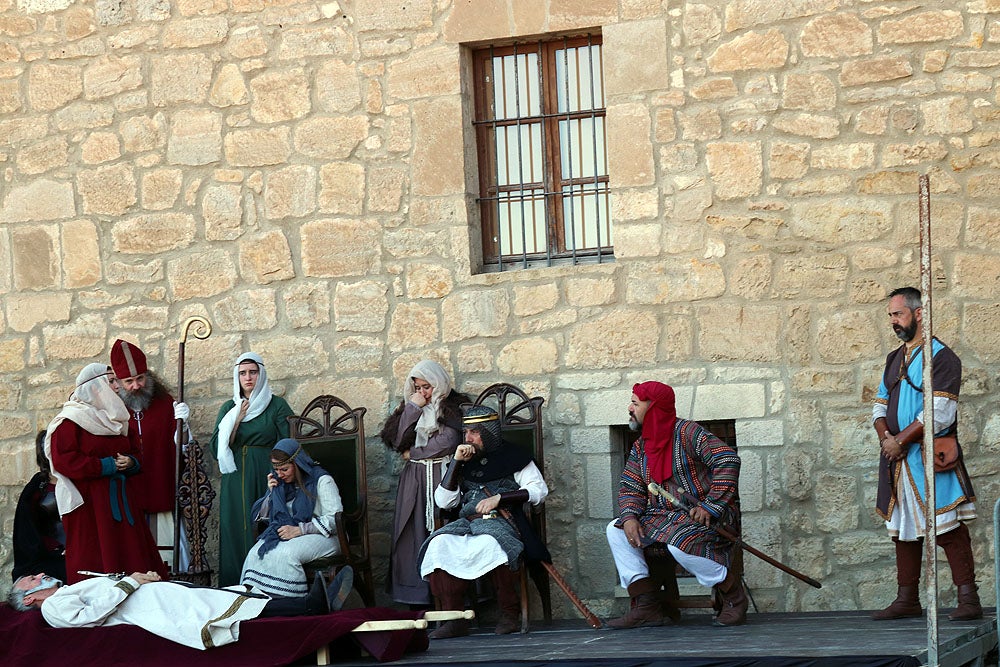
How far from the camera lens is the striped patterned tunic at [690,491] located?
6.27 metres

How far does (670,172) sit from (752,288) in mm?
722

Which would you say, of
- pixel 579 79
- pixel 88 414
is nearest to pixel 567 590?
pixel 88 414

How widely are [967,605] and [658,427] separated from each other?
1.52 meters

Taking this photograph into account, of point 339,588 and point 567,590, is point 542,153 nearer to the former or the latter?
point 567,590

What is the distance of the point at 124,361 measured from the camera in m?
7.64

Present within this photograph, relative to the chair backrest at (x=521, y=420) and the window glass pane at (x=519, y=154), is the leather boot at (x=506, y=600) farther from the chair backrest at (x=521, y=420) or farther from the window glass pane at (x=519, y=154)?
the window glass pane at (x=519, y=154)

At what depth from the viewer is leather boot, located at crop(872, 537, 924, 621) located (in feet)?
20.6

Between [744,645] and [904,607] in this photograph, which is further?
[904,607]

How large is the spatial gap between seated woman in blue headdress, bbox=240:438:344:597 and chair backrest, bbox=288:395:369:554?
21 cm

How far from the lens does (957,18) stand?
6.85 meters

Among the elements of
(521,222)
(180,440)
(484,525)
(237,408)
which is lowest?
(484,525)

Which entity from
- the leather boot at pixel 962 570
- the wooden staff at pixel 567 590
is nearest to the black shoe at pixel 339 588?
the wooden staff at pixel 567 590

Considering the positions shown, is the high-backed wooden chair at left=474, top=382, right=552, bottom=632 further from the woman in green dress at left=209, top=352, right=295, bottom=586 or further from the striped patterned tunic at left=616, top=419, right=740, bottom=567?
the woman in green dress at left=209, top=352, right=295, bottom=586

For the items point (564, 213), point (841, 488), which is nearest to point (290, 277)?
point (564, 213)
